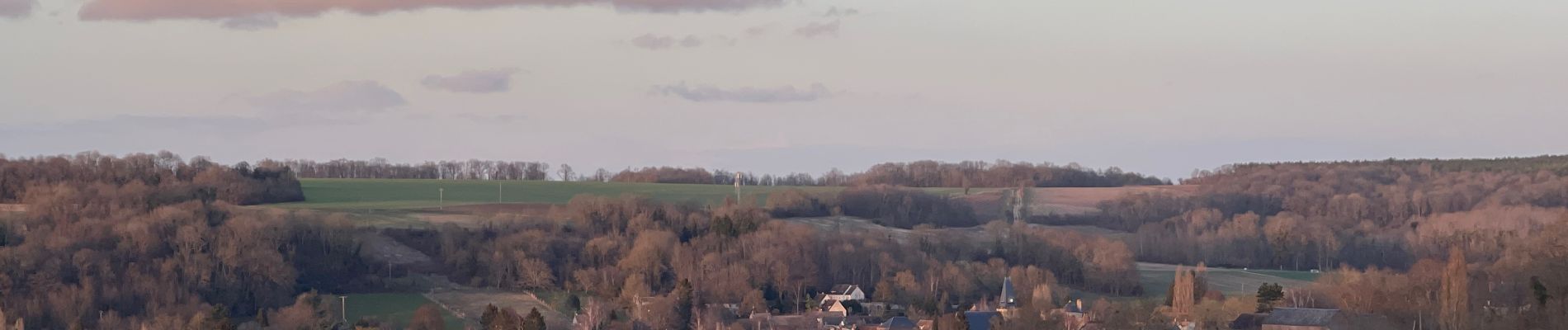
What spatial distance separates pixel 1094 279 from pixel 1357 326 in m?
29.6

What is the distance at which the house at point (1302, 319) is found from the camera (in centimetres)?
8494

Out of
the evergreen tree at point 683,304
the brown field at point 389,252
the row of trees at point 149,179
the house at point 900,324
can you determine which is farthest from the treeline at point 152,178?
the house at point 900,324

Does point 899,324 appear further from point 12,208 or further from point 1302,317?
point 12,208

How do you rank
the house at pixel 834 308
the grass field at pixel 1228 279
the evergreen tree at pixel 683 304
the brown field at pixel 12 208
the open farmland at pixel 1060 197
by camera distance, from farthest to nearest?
the open farmland at pixel 1060 197 < the grass field at pixel 1228 279 < the brown field at pixel 12 208 < the house at pixel 834 308 < the evergreen tree at pixel 683 304

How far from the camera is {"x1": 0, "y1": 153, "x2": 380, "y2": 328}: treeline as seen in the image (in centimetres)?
8469

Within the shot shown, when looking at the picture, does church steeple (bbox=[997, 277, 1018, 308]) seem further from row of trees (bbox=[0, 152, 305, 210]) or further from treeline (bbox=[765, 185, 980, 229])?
row of trees (bbox=[0, 152, 305, 210])

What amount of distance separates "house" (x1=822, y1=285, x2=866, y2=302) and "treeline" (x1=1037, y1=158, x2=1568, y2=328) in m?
20.2

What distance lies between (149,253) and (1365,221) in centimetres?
8355

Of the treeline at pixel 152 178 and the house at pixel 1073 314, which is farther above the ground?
the treeline at pixel 152 178

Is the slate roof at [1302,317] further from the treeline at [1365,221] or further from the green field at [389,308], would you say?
the green field at [389,308]

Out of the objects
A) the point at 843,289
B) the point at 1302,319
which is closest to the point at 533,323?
the point at 843,289

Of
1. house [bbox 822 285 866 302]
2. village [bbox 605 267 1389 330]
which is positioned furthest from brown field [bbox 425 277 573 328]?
house [bbox 822 285 866 302]

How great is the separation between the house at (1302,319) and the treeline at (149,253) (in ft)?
122

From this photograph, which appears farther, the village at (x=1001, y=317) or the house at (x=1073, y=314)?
the house at (x=1073, y=314)
